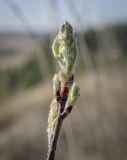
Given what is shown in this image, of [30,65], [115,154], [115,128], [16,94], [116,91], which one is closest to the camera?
[115,154]

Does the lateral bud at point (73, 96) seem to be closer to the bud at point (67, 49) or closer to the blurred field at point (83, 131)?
the bud at point (67, 49)

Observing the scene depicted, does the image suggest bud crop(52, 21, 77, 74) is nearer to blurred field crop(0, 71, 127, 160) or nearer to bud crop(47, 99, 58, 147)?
bud crop(47, 99, 58, 147)

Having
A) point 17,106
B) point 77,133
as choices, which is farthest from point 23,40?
point 77,133

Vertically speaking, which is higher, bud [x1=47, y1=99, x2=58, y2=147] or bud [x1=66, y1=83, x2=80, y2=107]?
bud [x1=66, y1=83, x2=80, y2=107]

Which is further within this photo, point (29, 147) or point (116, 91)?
point (116, 91)

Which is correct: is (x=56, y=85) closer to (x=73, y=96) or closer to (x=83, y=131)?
(x=73, y=96)

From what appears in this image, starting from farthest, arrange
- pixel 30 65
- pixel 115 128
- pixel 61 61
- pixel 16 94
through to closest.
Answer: pixel 30 65
pixel 16 94
pixel 115 128
pixel 61 61

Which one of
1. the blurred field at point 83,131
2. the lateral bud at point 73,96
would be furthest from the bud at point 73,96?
the blurred field at point 83,131

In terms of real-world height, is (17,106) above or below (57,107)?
below

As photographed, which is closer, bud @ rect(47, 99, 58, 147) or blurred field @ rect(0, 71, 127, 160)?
bud @ rect(47, 99, 58, 147)

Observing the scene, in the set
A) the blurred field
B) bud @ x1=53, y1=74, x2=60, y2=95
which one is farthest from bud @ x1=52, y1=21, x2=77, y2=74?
the blurred field

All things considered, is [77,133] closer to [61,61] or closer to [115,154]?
[115,154]
